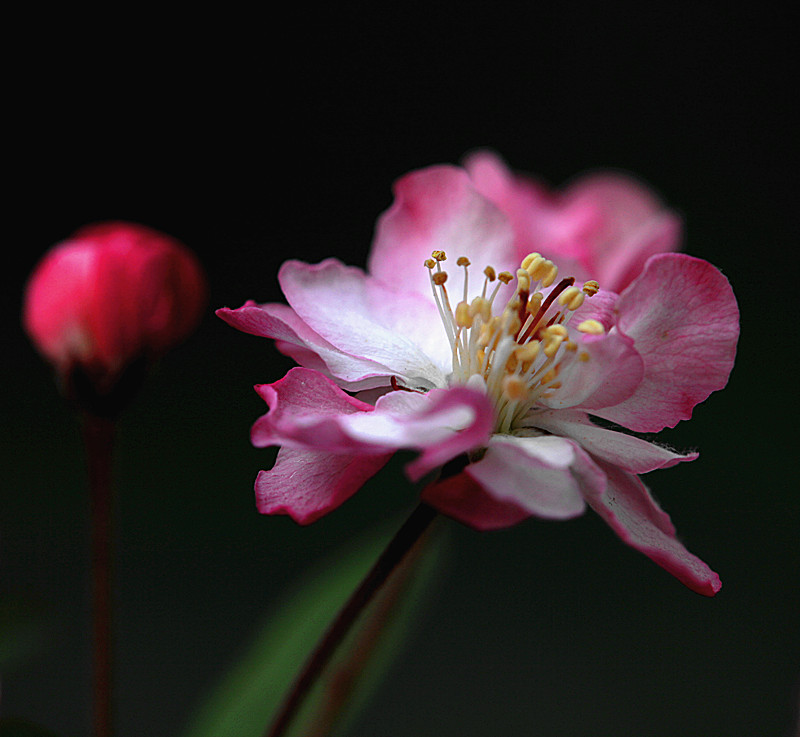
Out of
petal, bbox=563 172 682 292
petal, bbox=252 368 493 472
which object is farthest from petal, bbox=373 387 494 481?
petal, bbox=563 172 682 292

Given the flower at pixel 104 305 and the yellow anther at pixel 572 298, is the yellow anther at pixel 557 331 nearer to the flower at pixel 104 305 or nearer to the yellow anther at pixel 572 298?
the yellow anther at pixel 572 298

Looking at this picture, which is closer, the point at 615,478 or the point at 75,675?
the point at 615,478

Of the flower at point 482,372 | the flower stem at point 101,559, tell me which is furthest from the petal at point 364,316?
the flower stem at point 101,559

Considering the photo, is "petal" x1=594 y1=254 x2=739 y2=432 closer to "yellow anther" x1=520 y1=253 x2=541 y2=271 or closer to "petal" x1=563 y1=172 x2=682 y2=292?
"yellow anther" x1=520 y1=253 x2=541 y2=271

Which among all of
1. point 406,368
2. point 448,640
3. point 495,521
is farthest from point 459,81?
point 495,521

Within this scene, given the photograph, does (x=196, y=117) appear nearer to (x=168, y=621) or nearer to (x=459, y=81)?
(x=459, y=81)

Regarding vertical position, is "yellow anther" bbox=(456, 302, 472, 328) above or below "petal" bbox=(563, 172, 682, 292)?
below
